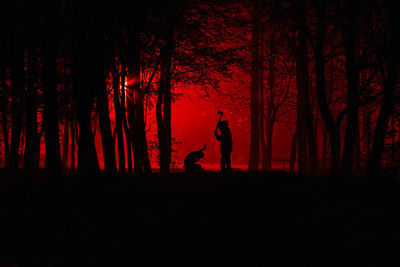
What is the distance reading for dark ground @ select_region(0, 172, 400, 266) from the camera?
554 cm

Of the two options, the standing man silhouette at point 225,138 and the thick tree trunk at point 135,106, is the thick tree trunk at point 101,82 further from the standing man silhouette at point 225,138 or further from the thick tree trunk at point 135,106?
the standing man silhouette at point 225,138

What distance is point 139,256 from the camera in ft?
18.1

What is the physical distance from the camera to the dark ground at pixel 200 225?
218 inches

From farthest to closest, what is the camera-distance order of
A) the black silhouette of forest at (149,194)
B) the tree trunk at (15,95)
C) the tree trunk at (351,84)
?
1. the tree trunk at (351,84)
2. the tree trunk at (15,95)
3. the black silhouette of forest at (149,194)

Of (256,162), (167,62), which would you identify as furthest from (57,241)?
(256,162)

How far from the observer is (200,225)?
691cm

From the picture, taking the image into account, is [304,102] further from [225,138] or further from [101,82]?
[101,82]

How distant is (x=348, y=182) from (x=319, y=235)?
426cm

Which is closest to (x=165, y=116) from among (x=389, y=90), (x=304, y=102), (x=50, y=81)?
(x=304, y=102)

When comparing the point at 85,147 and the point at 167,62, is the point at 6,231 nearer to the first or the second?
the point at 85,147

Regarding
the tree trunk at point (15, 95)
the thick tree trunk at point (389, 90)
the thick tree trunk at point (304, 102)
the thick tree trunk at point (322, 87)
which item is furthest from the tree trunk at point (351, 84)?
the tree trunk at point (15, 95)

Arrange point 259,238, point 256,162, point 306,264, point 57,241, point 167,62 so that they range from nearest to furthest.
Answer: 1. point 306,264
2. point 57,241
3. point 259,238
4. point 167,62
5. point 256,162

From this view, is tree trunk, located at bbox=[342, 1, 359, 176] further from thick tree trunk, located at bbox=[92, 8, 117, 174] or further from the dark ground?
thick tree trunk, located at bbox=[92, 8, 117, 174]

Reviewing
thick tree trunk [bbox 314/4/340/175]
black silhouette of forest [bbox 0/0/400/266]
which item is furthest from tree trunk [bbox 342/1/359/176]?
thick tree trunk [bbox 314/4/340/175]
